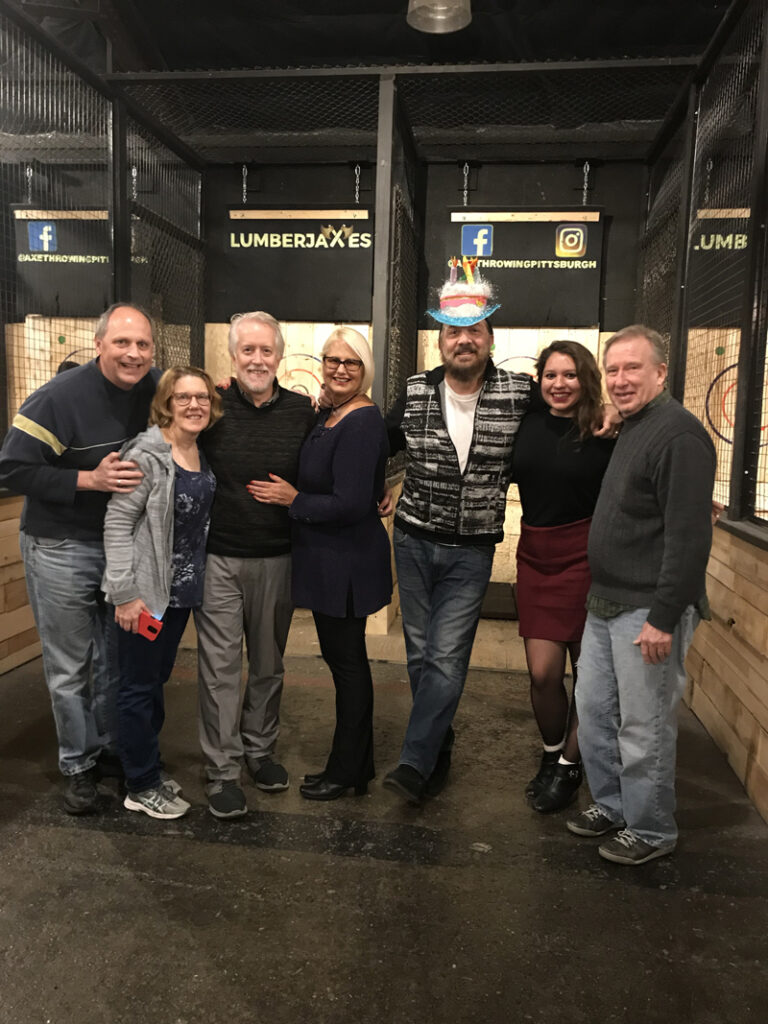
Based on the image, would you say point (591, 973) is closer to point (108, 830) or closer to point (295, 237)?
point (108, 830)

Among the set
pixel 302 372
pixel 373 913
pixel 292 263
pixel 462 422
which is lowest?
pixel 373 913

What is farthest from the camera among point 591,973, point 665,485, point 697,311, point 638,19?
point 638,19

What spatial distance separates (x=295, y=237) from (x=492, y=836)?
177 inches

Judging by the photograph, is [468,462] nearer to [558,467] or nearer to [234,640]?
[558,467]

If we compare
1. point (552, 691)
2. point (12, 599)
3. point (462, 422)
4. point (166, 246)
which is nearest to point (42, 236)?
point (166, 246)

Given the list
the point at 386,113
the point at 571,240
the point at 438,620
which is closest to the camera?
the point at 438,620

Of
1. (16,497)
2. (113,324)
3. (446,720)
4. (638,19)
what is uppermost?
(638,19)

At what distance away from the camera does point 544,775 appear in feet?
8.62

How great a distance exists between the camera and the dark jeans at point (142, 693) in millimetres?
2312

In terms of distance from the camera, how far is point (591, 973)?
176 centimetres

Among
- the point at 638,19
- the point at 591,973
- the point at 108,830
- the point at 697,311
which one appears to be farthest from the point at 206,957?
the point at 638,19

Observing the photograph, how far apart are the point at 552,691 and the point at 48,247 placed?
15.9ft

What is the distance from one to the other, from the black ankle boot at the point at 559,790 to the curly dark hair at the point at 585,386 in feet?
3.75

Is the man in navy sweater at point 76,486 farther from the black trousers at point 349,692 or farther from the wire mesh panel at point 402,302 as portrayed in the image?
the wire mesh panel at point 402,302
